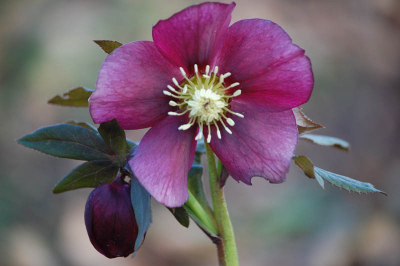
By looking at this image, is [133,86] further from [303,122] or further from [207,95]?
[303,122]

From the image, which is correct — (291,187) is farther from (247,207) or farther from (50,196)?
(50,196)

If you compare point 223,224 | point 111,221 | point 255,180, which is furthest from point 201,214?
point 255,180

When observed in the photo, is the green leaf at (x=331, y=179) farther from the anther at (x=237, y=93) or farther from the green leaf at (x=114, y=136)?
the green leaf at (x=114, y=136)

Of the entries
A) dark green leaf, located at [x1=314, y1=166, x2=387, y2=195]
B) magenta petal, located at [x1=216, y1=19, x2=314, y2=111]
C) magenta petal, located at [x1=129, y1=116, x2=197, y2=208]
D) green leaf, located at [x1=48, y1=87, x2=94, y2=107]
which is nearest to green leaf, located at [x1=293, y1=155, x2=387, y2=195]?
dark green leaf, located at [x1=314, y1=166, x2=387, y2=195]

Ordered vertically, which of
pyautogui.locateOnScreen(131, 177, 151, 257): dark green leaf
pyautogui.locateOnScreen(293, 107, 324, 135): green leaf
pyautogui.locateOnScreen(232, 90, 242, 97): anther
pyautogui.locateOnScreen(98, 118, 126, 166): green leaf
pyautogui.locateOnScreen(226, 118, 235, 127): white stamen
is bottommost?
pyautogui.locateOnScreen(131, 177, 151, 257): dark green leaf

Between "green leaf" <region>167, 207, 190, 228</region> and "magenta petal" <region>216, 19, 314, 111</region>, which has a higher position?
"magenta petal" <region>216, 19, 314, 111</region>

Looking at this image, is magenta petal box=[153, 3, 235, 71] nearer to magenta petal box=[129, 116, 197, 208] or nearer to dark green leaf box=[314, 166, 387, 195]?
magenta petal box=[129, 116, 197, 208]

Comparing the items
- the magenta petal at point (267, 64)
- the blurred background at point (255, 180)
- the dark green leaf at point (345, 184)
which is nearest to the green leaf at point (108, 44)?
the magenta petal at point (267, 64)
